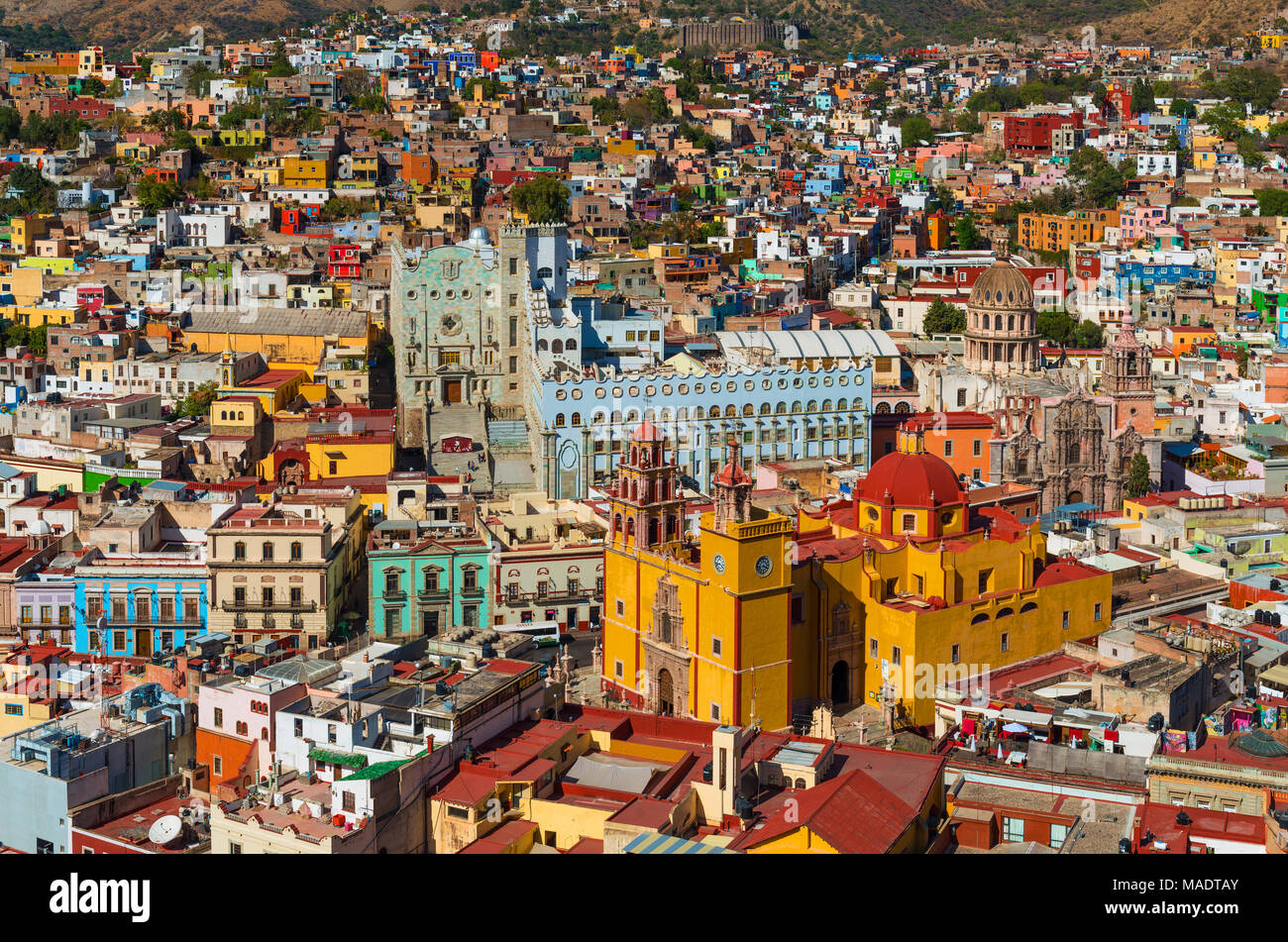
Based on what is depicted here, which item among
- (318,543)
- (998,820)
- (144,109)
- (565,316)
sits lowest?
(998,820)

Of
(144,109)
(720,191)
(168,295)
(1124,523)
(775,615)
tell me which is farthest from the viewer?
(144,109)

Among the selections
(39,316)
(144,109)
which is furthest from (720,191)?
(39,316)

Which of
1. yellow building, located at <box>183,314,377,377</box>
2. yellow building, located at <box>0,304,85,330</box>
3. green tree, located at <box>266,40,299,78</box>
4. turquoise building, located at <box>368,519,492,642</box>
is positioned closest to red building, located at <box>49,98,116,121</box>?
green tree, located at <box>266,40,299,78</box>

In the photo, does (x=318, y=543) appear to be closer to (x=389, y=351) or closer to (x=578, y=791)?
(x=578, y=791)

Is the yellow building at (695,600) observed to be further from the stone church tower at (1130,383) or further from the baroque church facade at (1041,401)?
the stone church tower at (1130,383)

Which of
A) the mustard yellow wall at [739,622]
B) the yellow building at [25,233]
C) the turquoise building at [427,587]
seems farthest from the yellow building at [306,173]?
the mustard yellow wall at [739,622]
